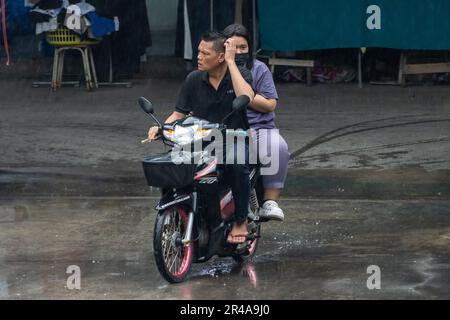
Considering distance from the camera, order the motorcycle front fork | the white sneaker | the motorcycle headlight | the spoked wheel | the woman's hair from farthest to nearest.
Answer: the white sneaker < the woman's hair < the motorcycle front fork < the motorcycle headlight < the spoked wheel

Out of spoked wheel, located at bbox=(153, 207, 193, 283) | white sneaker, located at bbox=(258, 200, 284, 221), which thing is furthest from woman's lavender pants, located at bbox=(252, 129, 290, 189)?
spoked wheel, located at bbox=(153, 207, 193, 283)

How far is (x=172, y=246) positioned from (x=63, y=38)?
8.02 meters

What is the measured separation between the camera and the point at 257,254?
745 cm

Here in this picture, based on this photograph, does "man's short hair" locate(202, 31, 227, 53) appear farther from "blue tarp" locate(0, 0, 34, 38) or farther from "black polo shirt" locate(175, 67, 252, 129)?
"blue tarp" locate(0, 0, 34, 38)

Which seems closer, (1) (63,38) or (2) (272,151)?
(2) (272,151)

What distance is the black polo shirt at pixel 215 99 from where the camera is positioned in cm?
687

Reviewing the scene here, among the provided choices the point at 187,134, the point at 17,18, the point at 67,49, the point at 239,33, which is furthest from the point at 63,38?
the point at 187,134

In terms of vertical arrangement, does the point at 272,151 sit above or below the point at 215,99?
below

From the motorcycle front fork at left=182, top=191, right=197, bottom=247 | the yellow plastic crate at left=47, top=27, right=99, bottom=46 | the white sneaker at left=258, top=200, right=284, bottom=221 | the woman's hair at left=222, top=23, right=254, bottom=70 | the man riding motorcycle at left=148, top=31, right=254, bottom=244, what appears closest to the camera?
the motorcycle front fork at left=182, top=191, right=197, bottom=247

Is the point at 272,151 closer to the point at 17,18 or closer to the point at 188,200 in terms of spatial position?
the point at 188,200

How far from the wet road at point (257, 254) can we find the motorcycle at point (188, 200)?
0.63 feet

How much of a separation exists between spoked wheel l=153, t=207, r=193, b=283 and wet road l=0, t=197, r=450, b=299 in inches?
4.2

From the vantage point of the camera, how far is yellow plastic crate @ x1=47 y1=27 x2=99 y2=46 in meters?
14.0

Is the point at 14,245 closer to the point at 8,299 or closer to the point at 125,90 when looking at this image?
the point at 8,299
